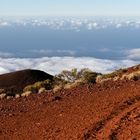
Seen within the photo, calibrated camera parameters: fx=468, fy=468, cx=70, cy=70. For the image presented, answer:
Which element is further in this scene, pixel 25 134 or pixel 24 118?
pixel 24 118

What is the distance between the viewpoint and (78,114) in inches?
718

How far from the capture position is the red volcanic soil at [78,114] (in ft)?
50.2

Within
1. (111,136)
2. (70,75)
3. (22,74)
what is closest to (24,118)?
(111,136)

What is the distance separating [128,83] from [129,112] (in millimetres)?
6743

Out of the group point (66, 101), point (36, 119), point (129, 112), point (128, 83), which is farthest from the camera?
point (128, 83)

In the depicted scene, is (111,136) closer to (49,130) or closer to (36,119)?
(49,130)

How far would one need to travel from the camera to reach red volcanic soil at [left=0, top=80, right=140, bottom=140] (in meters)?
15.3

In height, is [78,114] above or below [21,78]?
above

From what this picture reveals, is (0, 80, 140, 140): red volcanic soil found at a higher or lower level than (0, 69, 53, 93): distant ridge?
higher

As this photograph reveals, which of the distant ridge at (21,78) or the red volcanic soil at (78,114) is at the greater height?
the red volcanic soil at (78,114)

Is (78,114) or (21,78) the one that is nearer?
(78,114)

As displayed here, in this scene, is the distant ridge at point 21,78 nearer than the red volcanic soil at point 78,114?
No

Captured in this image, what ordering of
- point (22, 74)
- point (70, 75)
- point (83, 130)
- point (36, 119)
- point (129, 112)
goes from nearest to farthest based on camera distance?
1. point (83, 130)
2. point (129, 112)
3. point (36, 119)
4. point (70, 75)
5. point (22, 74)

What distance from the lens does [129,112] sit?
16953mm
